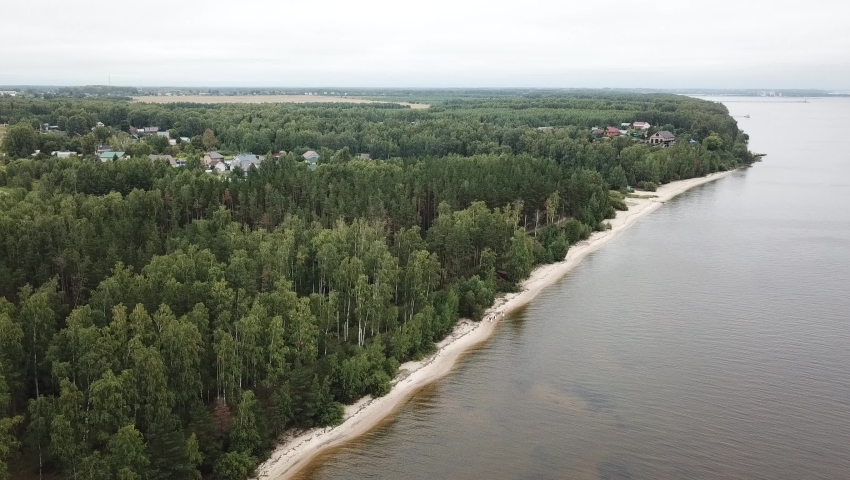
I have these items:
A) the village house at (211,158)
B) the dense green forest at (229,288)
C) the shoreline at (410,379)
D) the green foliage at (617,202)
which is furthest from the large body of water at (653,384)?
the village house at (211,158)

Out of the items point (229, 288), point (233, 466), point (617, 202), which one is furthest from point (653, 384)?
point (617, 202)

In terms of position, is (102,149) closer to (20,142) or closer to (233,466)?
(20,142)

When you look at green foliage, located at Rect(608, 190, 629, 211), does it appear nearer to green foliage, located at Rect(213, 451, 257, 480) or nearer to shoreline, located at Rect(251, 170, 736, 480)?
shoreline, located at Rect(251, 170, 736, 480)

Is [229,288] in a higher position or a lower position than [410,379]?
higher

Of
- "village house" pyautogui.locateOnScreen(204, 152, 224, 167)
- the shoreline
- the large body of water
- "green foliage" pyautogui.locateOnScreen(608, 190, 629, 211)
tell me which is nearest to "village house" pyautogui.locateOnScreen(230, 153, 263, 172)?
"village house" pyautogui.locateOnScreen(204, 152, 224, 167)

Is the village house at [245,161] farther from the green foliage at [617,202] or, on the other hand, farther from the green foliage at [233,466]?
the green foliage at [233,466]

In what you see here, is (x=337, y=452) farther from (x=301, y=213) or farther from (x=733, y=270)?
(x=733, y=270)
